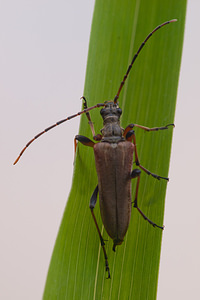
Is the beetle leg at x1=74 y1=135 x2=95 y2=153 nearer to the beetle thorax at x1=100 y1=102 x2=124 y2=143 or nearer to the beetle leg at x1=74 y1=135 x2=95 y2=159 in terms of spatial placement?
the beetle leg at x1=74 y1=135 x2=95 y2=159

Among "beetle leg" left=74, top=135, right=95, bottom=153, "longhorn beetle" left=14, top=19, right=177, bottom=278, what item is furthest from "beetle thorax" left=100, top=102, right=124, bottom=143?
"beetle leg" left=74, top=135, right=95, bottom=153

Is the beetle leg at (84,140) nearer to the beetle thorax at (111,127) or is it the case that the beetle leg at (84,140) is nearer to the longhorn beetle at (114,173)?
the longhorn beetle at (114,173)

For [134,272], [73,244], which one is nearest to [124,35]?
[73,244]

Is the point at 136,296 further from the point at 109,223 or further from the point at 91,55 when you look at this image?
the point at 91,55

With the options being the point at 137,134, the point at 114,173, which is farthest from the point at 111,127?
the point at 114,173

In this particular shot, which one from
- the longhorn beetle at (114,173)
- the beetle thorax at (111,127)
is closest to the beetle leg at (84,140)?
the longhorn beetle at (114,173)

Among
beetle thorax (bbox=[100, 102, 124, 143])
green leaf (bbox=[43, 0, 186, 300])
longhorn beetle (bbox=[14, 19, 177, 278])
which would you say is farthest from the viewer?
beetle thorax (bbox=[100, 102, 124, 143])
